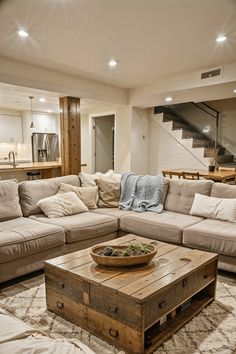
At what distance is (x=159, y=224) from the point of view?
3254mm

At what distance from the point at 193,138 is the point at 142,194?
11.6 feet

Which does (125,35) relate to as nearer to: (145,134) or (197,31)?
(197,31)

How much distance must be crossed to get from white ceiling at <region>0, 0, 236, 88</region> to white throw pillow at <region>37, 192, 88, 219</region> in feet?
6.52

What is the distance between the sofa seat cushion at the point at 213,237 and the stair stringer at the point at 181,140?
11.5ft

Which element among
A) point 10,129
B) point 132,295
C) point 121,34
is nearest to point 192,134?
point 121,34

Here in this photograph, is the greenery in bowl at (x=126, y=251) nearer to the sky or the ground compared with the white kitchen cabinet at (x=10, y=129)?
nearer to the ground

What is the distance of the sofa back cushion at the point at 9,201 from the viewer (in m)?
3.27

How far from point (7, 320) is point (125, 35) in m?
3.17

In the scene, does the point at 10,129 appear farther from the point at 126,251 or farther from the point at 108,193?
the point at 126,251

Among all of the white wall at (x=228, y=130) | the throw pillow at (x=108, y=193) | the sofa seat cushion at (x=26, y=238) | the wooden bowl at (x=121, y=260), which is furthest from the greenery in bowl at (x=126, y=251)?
the white wall at (x=228, y=130)

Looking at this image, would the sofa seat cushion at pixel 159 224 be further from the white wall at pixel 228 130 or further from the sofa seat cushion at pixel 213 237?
the white wall at pixel 228 130

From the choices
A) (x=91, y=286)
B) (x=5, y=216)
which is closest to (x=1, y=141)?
(x=5, y=216)

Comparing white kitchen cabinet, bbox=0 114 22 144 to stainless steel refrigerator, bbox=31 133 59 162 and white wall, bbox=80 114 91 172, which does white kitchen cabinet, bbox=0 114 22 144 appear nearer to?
stainless steel refrigerator, bbox=31 133 59 162

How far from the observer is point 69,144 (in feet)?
17.8
